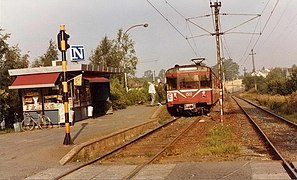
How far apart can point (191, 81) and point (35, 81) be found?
9336 millimetres

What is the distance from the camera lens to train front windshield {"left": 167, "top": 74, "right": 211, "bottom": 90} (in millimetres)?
25578

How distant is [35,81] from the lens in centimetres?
2127

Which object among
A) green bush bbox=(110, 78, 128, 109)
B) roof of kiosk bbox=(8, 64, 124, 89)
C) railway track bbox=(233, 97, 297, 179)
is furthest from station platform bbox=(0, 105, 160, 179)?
green bush bbox=(110, 78, 128, 109)

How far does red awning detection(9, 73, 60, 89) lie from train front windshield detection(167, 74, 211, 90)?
25.8 feet

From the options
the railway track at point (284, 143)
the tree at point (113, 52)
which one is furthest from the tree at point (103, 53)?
the railway track at point (284, 143)

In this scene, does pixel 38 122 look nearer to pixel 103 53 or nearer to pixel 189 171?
pixel 189 171

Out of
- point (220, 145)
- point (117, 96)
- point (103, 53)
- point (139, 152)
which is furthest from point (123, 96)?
point (220, 145)

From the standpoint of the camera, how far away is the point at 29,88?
846 inches

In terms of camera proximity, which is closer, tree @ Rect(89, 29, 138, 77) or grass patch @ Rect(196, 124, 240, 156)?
grass patch @ Rect(196, 124, 240, 156)

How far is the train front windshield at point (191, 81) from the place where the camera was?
25.6 meters

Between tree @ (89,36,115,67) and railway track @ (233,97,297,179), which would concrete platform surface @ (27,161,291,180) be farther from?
tree @ (89,36,115,67)

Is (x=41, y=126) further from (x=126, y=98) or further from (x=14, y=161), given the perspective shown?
(x=126, y=98)

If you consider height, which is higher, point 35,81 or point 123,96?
point 35,81

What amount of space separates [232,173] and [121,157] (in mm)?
4290
